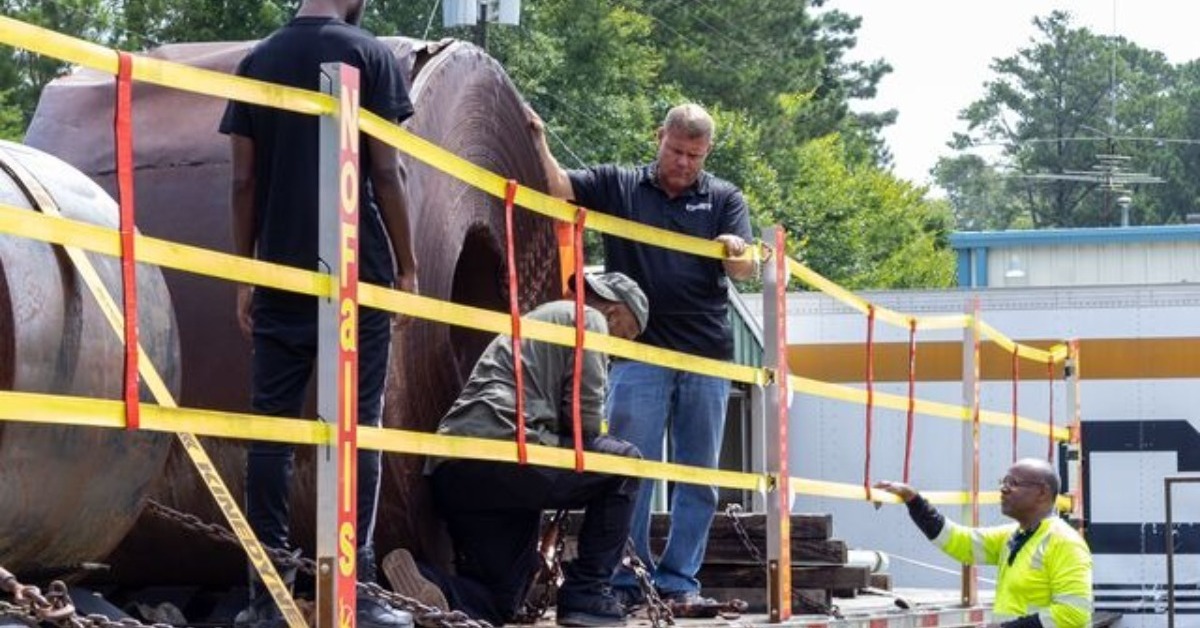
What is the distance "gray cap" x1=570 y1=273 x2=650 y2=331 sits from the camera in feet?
25.3

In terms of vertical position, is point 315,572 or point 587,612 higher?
point 315,572

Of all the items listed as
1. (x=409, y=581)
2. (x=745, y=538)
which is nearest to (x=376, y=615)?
(x=409, y=581)

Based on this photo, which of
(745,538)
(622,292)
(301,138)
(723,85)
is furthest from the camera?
(723,85)

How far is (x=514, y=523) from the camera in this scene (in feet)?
24.5

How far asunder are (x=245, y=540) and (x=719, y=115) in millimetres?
48234

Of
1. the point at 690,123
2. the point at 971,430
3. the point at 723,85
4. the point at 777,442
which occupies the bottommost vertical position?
the point at 777,442

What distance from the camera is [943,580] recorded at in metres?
20.8

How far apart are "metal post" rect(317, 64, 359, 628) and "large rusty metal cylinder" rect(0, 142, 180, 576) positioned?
550 millimetres

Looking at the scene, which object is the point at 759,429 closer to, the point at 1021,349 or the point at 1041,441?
the point at 1021,349

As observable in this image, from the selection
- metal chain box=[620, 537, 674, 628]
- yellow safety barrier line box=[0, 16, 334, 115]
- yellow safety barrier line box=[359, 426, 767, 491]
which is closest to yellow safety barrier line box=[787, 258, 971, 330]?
yellow safety barrier line box=[359, 426, 767, 491]

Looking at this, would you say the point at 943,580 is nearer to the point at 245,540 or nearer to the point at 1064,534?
the point at 1064,534

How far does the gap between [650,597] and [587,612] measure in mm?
272

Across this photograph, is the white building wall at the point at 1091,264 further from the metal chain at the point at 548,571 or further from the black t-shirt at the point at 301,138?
the black t-shirt at the point at 301,138

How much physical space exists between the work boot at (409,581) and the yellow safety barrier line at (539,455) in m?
0.44
